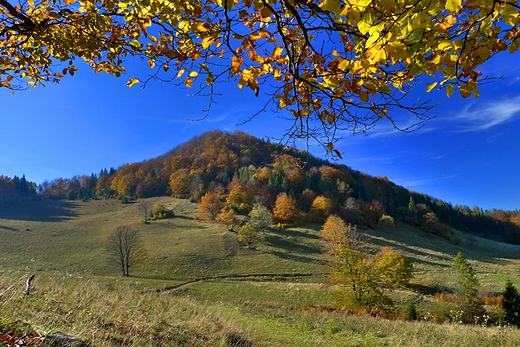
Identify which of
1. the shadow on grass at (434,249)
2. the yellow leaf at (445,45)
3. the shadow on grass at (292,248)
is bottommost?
the shadow on grass at (434,249)

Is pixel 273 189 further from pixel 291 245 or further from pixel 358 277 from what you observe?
pixel 358 277

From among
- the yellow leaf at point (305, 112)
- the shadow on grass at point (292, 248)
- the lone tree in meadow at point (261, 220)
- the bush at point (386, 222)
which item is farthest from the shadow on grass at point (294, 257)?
the bush at point (386, 222)

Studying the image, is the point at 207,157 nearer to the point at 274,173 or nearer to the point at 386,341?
the point at 274,173

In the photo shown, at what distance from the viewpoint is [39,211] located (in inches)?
3044

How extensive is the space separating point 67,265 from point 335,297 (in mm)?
35475

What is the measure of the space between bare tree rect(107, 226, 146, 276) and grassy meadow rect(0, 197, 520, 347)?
1506 millimetres

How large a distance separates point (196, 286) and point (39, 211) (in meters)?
73.1

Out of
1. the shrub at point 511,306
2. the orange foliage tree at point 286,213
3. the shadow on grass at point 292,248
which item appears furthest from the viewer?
the orange foliage tree at point 286,213

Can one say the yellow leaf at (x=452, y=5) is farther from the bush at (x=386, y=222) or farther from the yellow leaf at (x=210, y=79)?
the bush at (x=386, y=222)

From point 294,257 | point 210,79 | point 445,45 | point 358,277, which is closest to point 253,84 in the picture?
point 210,79

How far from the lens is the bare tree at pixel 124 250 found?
4030 cm

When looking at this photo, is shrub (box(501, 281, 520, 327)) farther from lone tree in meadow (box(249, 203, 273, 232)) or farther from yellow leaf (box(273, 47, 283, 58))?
lone tree in meadow (box(249, 203, 273, 232))

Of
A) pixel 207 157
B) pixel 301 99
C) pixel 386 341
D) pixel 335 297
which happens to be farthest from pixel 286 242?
pixel 207 157

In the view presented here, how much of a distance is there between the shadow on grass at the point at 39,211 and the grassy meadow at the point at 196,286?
10.8 inches
